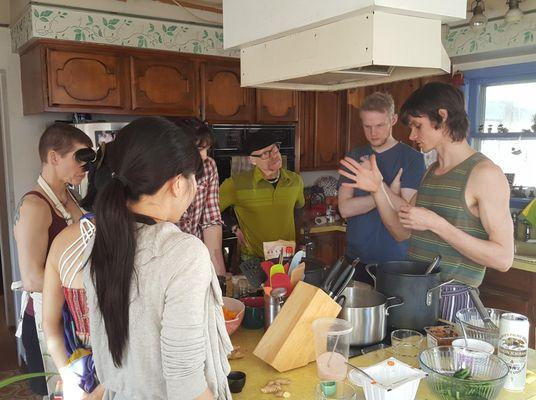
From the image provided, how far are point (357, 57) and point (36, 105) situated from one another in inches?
111

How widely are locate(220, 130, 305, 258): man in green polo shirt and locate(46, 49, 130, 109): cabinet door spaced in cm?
115

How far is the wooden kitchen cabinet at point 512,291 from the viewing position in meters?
3.16

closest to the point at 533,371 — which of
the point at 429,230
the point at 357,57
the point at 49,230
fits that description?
the point at 429,230

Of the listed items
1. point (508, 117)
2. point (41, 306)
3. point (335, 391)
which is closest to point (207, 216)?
point (41, 306)

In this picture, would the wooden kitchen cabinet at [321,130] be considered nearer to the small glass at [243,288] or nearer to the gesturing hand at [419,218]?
the small glass at [243,288]

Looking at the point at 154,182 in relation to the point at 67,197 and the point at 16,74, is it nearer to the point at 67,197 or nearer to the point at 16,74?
the point at 67,197

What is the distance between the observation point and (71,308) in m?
1.40

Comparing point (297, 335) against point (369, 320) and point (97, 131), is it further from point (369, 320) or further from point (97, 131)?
point (97, 131)

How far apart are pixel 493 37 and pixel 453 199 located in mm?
2254

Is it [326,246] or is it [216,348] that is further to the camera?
[326,246]

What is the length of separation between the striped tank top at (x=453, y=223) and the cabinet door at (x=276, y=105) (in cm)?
240

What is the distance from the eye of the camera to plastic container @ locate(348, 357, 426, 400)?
3.66 ft

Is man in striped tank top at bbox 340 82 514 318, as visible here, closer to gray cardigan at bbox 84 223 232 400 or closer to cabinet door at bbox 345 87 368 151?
gray cardigan at bbox 84 223 232 400

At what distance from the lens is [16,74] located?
3619 millimetres
